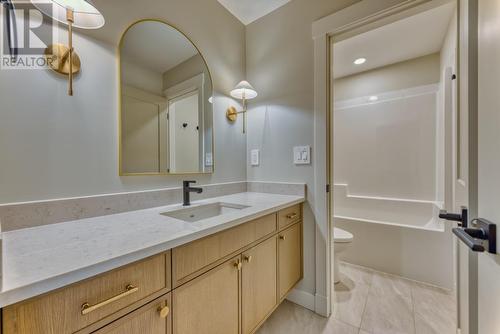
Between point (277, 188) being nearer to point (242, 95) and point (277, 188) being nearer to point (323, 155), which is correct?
point (323, 155)

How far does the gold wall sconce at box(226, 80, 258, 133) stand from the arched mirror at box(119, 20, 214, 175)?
0.21 metres

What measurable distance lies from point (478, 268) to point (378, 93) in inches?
106

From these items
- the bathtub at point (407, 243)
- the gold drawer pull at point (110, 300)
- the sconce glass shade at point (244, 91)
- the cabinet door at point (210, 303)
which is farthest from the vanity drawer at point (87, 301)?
the bathtub at point (407, 243)

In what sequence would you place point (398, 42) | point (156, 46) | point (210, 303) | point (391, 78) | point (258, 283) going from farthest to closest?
point (391, 78) → point (398, 42) → point (156, 46) → point (258, 283) → point (210, 303)

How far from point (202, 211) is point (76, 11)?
119cm

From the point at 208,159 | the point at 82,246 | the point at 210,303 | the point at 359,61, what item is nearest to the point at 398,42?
the point at 359,61

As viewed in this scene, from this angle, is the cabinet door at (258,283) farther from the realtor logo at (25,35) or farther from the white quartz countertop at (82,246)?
the realtor logo at (25,35)

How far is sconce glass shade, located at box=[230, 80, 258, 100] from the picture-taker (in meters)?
1.62

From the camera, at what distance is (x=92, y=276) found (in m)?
0.52

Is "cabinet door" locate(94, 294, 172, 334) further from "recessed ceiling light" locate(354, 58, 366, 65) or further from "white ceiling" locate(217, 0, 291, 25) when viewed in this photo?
"recessed ceiling light" locate(354, 58, 366, 65)

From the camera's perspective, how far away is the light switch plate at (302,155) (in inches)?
61.0

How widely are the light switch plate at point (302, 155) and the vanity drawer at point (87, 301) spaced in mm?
1192

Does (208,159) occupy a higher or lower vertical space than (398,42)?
lower

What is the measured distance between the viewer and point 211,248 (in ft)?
2.86
